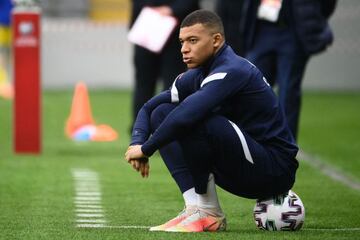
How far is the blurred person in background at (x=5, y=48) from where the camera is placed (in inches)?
829

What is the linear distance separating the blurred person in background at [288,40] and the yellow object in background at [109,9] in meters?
15.1

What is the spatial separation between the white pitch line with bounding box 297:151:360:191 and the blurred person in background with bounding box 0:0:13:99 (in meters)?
9.46

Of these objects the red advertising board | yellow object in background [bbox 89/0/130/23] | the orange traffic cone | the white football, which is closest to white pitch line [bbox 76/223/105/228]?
the white football

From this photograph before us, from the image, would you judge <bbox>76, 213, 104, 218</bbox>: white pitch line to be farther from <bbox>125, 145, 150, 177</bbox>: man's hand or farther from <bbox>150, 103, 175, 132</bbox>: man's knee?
<bbox>125, 145, 150, 177</bbox>: man's hand

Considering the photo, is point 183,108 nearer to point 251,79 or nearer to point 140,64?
point 251,79

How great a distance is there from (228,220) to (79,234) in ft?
4.05

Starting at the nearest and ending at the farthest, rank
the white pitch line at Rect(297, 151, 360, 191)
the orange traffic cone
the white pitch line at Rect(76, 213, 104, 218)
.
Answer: the white pitch line at Rect(76, 213, 104, 218), the white pitch line at Rect(297, 151, 360, 191), the orange traffic cone

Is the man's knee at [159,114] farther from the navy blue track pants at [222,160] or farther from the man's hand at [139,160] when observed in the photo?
the man's hand at [139,160]

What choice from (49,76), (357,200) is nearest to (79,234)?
Result: (357,200)

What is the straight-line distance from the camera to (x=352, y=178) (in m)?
10.2

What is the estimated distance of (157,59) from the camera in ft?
40.9

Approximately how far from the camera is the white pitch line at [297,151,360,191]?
9.87 metres

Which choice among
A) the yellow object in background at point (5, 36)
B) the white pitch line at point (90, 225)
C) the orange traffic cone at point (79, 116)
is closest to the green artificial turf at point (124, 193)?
the white pitch line at point (90, 225)

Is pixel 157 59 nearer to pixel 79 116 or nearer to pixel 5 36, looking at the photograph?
pixel 79 116
